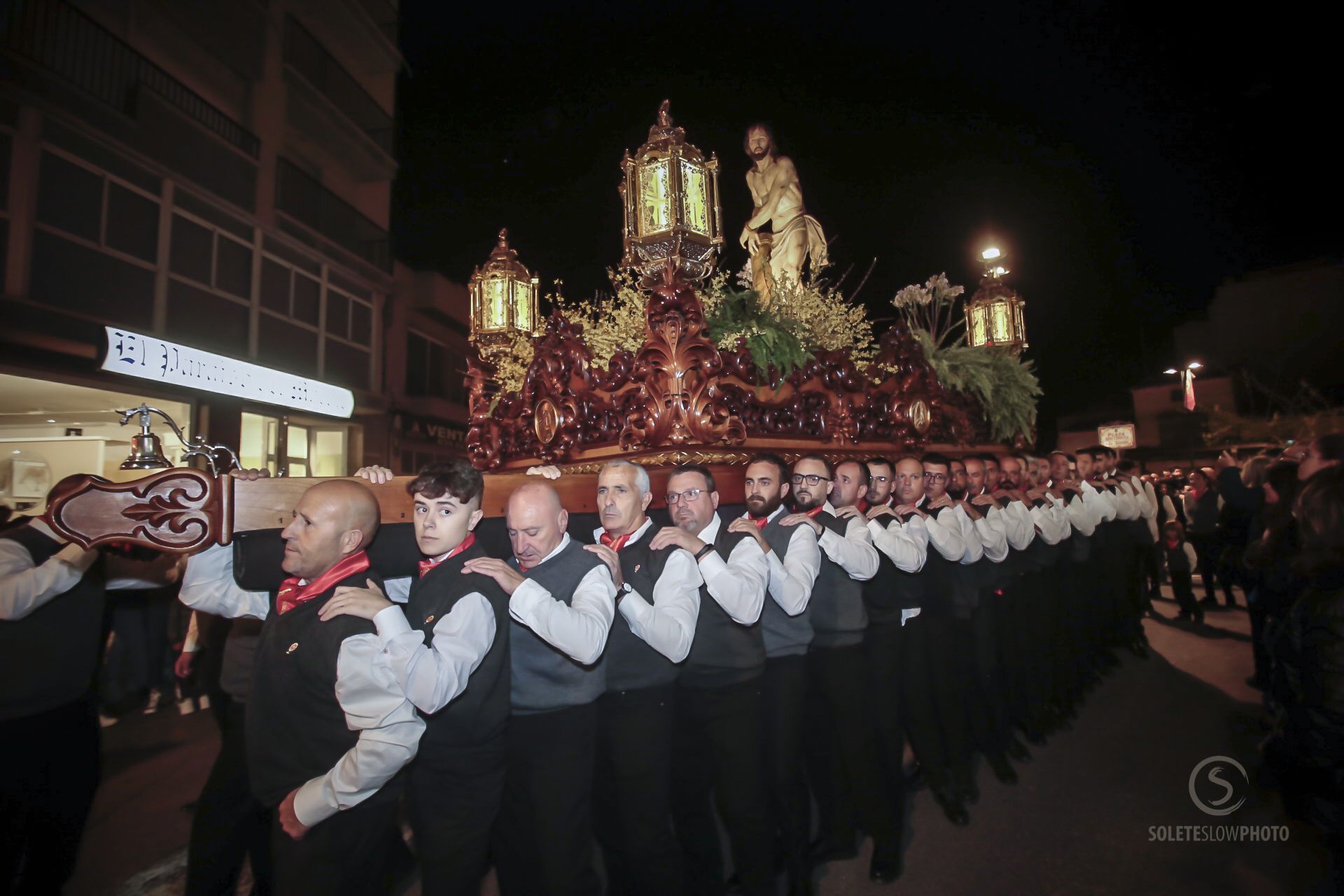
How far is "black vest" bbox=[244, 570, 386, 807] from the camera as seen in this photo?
6.42 feet

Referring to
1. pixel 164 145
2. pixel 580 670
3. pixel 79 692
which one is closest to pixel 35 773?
pixel 79 692

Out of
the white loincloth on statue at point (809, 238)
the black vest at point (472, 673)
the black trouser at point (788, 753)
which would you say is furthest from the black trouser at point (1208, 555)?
the black vest at point (472, 673)

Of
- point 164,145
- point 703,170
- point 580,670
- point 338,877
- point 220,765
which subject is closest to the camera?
point 338,877

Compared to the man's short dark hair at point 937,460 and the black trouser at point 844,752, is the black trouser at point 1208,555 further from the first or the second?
the black trouser at point 844,752

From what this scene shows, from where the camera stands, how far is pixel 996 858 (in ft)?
10.7

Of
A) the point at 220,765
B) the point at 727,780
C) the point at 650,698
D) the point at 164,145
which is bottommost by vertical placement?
the point at 727,780

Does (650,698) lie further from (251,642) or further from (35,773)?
(35,773)

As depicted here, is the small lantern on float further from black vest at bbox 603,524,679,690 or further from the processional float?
black vest at bbox 603,524,679,690

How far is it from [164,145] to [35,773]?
981cm

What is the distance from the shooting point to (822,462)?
11.8 feet

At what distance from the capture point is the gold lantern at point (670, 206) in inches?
127

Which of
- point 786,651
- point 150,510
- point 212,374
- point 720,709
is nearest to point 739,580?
point 720,709

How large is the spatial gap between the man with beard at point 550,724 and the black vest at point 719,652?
20.8 inches

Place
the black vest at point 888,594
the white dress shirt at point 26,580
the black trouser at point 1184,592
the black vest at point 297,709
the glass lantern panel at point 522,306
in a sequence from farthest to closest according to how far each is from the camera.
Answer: the black trouser at point 1184,592, the glass lantern panel at point 522,306, the black vest at point 888,594, the white dress shirt at point 26,580, the black vest at point 297,709
